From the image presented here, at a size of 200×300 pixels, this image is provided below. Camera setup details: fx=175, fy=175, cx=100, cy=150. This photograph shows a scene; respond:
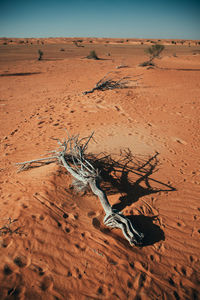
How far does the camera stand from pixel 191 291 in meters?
2.09

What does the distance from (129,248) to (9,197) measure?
2.20m

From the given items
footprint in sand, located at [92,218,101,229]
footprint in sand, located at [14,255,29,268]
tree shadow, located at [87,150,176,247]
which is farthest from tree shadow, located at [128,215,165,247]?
footprint in sand, located at [14,255,29,268]

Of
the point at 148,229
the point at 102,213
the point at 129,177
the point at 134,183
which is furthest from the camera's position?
the point at 129,177

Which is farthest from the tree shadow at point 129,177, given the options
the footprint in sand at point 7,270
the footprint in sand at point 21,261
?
the footprint in sand at point 7,270

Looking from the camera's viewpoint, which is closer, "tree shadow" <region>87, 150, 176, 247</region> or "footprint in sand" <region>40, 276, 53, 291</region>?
"footprint in sand" <region>40, 276, 53, 291</region>

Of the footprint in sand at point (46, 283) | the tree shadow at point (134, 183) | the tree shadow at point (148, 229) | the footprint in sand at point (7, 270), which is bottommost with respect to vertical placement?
the footprint in sand at point (46, 283)

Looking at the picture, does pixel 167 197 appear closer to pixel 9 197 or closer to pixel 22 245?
pixel 22 245

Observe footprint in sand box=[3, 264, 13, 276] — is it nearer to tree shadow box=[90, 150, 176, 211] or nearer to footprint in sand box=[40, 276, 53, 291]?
footprint in sand box=[40, 276, 53, 291]

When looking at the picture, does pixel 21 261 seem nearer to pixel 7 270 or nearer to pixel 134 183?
pixel 7 270

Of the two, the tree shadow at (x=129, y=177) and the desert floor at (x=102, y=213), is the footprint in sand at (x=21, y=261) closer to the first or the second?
the desert floor at (x=102, y=213)

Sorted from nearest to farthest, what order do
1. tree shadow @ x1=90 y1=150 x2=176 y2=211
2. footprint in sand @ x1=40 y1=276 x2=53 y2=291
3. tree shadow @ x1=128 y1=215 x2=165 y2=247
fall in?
footprint in sand @ x1=40 y1=276 x2=53 y2=291 → tree shadow @ x1=128 y1=215 x2=165 y2=247 → tree shadow @ x1=90 y1=150 x2=176 y2=211

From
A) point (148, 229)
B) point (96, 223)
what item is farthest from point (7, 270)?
point (148, 229)

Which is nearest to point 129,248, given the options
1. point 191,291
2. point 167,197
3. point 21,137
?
point 191,291

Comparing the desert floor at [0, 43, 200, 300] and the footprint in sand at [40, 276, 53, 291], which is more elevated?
the desert floor at [0, 43, 200, 300]
